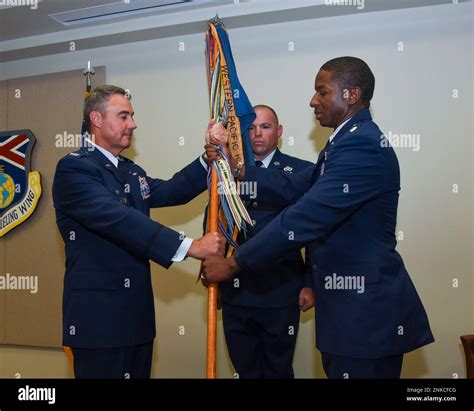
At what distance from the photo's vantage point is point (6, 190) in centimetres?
405

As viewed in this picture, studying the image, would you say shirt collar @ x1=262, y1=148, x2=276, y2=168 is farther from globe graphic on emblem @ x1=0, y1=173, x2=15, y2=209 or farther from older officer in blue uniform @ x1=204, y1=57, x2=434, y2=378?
globe graphic on emblem @ x1=0, y1=173, x2=15, y2=209

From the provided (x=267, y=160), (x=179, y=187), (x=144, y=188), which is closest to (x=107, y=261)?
(x=144, y=188)

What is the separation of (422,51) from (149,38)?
1.91 m

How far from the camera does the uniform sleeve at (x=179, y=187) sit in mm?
2676

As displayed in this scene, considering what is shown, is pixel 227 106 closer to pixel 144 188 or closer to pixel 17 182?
pixel 144 188

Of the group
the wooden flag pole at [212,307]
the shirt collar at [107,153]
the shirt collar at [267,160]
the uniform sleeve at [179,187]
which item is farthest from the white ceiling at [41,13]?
the wooden flag pole at [212,307]

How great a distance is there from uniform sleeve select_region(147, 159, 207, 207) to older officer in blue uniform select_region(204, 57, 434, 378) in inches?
31.9

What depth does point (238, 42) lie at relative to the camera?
352 cm

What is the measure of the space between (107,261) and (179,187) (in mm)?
710

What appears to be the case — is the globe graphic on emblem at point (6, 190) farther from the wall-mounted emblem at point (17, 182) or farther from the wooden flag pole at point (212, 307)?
the wooden flag pole at point (212, 307)

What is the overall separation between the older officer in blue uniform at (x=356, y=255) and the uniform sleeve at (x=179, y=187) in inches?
31.9

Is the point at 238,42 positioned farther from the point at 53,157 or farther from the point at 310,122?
the point at 53,157

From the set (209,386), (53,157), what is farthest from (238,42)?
(209,386)

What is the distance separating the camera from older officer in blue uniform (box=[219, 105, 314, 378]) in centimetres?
267
